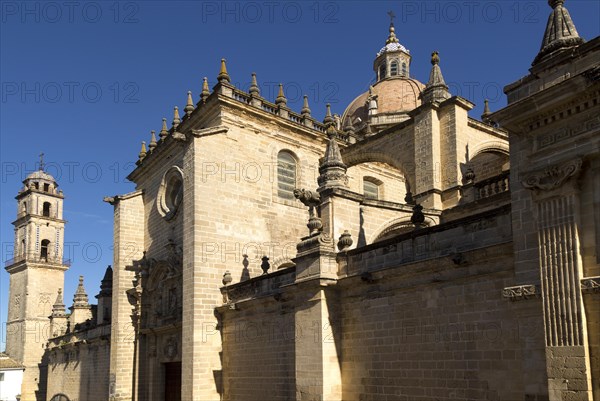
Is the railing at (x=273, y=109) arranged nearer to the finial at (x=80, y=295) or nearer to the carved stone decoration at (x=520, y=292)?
the carved stone decoration at (x=520, y=292)

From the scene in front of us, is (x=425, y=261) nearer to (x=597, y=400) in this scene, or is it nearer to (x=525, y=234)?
(x=525, y=234)

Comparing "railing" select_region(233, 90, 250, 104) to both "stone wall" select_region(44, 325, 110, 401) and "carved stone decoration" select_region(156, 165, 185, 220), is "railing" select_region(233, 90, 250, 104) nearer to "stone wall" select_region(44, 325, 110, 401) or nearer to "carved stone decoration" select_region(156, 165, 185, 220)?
"carved stone decoration" select_region(156, 165, 185, 220)

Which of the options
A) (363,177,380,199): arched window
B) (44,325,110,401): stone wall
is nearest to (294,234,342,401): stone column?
(363,177,380,199): arched window

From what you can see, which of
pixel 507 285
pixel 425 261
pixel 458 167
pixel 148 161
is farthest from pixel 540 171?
pixel 148 161

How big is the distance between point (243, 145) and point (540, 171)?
1263 centimetres

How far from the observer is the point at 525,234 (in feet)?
28.1

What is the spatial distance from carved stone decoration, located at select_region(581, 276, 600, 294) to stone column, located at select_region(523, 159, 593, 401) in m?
0.06

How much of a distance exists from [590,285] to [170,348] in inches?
588

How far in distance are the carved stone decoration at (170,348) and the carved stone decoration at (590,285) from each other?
14461 mm

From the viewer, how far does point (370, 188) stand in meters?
24.0

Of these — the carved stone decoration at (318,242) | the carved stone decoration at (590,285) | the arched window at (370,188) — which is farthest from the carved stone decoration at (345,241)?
the arched window at (370,188)

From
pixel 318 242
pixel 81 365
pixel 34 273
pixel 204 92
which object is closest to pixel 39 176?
pixel 34 273

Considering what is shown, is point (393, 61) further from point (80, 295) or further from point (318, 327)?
point (318, 327)

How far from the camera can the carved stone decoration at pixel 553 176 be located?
7.90 meters
